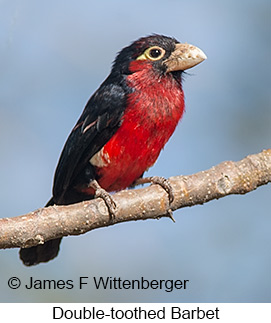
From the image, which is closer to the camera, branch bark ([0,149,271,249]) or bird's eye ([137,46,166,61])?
branch bark ([0,149,271,249])

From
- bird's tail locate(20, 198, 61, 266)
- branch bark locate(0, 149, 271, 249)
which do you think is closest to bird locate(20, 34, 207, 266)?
bird's tail locate(20, 198, 61, 266)

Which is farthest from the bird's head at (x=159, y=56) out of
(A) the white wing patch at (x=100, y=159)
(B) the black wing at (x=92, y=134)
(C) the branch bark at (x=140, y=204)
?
(C) the branch bark at (x=140, y=204)

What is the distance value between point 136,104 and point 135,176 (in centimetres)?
62

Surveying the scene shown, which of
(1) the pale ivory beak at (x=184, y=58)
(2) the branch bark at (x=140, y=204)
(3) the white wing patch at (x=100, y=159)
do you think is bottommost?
(2) the branch bark at (x=140, y=204)

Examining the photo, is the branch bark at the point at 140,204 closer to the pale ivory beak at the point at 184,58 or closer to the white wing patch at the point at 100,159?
the white wing patch at the point at 100,159

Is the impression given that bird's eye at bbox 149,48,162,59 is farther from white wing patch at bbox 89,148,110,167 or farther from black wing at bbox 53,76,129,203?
white wing patch at bbox 89,148,110,167

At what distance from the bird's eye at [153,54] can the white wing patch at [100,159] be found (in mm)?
871

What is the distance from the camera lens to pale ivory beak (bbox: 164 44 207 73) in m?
3.92

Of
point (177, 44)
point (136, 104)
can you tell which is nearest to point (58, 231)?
point (136, 104)

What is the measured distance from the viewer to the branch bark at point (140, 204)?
276cm

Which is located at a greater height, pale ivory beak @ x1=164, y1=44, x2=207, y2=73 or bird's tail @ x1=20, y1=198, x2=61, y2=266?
pale ivory beak @ x1=164, y1=44, x2=207, y2=73

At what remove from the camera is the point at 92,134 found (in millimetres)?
3877

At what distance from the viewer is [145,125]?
3785 millimetres
